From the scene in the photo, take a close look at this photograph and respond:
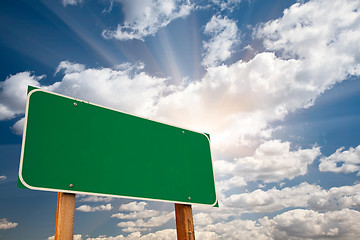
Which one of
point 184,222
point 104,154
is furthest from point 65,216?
point 184,222

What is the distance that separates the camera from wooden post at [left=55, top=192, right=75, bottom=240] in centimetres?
246

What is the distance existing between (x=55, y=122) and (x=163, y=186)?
147cm

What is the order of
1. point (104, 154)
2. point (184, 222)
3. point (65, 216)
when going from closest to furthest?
point (65, 216)
point (104, 154)
point (184, 222)

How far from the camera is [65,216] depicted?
252 centimetres

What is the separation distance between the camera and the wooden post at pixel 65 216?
8.06 ft

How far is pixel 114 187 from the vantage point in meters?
2.93

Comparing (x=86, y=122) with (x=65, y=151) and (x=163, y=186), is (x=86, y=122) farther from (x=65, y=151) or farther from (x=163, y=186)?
(x=163, y=186)

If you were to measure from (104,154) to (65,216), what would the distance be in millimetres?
726

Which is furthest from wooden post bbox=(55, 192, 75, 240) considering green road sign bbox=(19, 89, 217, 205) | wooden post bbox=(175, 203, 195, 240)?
wooden post bbox=(175, 203, 195, 240)

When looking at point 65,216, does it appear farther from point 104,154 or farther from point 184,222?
point 184,222

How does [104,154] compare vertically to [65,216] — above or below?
above

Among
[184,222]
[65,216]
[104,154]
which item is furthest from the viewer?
[184,222]

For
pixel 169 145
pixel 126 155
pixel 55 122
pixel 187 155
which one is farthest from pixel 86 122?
pixel 187 155

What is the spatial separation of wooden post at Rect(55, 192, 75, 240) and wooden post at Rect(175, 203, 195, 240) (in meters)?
1.55
